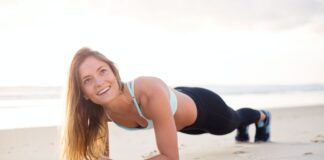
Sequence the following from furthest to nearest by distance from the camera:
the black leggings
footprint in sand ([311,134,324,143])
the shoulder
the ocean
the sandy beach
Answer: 1. the ocean
2. footprint in sand ([311,134,324,143])
3. the sandy beach
4. the black leggings
5. the shoulder

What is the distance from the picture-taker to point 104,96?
2652 millimetres

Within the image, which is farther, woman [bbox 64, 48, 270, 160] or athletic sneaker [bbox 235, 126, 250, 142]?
athletic sneaker [bbox 235, 126, 250, 142]

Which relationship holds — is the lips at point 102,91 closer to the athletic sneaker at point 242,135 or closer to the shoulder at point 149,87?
the shoulder at point 149,87

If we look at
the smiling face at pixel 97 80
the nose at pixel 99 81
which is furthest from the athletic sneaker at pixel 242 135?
the nose at pixel 99 81

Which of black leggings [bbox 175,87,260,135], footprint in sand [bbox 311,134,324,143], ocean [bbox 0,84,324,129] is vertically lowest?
footprint in sand [bbox 311,134,324,143]

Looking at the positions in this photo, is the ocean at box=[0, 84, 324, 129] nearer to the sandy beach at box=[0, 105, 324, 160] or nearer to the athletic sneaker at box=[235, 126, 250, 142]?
the sandy beach at box=[0, 105, 324, 160]

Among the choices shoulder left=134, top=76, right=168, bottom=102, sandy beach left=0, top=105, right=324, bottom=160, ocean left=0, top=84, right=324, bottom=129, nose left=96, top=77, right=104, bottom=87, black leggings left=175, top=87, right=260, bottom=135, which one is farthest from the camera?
ocean left=0, top=84, right=324, bottom=129

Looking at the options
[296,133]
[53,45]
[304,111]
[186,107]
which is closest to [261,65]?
[53,45]

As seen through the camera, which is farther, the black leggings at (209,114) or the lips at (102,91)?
the black leggings at (209,114)

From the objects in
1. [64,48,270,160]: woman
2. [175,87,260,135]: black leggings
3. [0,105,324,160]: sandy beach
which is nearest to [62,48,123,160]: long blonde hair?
[64,48,270,160]: woman

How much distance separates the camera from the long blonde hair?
8.79 feet

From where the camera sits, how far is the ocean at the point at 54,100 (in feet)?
22.9

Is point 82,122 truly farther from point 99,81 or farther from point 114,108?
point 99,81

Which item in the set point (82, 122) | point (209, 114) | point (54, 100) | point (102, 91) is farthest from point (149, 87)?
point (54, 100)
